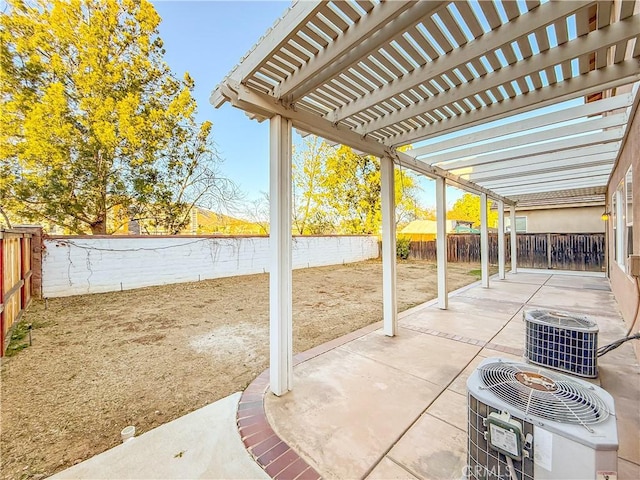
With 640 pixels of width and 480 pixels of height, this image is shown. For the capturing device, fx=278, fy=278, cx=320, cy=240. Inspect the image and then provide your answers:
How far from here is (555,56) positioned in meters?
2.09

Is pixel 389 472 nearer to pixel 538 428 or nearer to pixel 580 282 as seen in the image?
pixel 538 428

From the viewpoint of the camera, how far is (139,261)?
24.6 ft

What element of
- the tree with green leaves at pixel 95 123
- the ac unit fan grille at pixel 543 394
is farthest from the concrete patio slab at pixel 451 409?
the tree with green leaves at pixel 95 123

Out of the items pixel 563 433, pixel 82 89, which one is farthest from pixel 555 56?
pixel 82 89

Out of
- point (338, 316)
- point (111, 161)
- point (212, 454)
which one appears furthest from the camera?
point (111, 161)

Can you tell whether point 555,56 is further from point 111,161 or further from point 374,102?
point 111,161

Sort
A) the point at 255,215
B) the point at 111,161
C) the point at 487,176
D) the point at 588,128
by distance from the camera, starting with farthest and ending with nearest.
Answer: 1. the point at 255,215
2. the point at 111,161
3. the point at 487,176
4. the point at 588,128

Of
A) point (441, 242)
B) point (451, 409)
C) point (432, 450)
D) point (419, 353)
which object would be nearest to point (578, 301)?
point (441, 242)

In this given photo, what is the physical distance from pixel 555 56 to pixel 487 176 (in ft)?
13.6

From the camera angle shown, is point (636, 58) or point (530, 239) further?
point (530, 239)

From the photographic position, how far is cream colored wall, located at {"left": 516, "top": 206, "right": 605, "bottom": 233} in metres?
11.7

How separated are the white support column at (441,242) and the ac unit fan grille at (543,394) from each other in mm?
3793

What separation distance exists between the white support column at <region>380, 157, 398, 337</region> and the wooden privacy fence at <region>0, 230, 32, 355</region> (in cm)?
468

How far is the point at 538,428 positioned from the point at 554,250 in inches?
530
